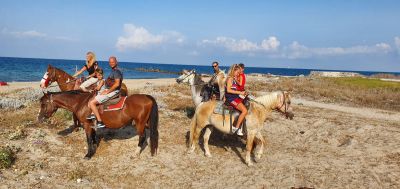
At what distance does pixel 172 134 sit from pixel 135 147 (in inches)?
77.1

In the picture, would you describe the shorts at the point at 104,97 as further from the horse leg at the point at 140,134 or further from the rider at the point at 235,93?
the rider at the point at 235,93

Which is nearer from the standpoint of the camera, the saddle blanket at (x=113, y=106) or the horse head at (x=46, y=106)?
the saddle blanket at (x=113, y=106)

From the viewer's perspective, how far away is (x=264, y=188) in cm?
891

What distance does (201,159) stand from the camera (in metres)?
11.0

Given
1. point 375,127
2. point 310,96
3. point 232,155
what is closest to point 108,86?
point 232,155

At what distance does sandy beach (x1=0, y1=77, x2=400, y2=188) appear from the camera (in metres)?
9.19

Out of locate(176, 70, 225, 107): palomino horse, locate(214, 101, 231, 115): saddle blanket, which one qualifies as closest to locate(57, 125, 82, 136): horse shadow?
locate(176, 70, 225, 107): palomino horse

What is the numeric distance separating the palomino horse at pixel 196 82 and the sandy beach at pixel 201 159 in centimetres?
Result: 145

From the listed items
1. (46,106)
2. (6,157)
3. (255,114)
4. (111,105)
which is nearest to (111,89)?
(111,105)

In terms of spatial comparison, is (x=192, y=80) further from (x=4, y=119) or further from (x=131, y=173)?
(x=4, y=119)

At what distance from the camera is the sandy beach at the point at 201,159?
9188mm

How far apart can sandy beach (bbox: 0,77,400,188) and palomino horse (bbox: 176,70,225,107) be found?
57.1 inches

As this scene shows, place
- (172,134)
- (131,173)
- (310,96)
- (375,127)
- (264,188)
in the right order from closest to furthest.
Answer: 1. (264,188)
2. (131,173)
3. (172,134)
4. (375,127)
5. (310,96)

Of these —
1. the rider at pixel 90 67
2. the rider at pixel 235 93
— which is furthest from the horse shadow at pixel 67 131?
the rider at pixel 235 93
